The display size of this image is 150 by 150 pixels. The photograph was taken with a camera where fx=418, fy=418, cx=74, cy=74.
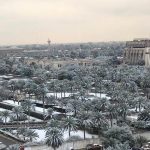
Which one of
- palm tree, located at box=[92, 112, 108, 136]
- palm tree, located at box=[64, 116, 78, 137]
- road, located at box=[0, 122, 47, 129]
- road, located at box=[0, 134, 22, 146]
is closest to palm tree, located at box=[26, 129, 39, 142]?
road, located at box=[0, 134, 22, 146]

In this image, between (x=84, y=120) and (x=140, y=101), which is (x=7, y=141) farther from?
(x=140, y=101)

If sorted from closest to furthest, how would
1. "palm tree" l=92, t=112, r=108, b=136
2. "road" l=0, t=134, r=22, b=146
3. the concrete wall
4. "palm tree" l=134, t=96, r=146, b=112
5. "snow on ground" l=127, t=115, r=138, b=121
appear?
the concrete wall → "road" l=0, t=134, r=22, b=146 → "palm tree" l=92, t=112, r=108, b=136 → "snow on ground" l=127, t=115, r=138, b=121 → "palm tree" l=134, t=96, r=146, b=112

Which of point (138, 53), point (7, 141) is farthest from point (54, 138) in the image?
point (138, 53)

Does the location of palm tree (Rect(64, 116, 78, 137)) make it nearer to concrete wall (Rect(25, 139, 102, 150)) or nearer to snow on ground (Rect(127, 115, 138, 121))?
concrete wall (Rect(25, 139, 102, 150))

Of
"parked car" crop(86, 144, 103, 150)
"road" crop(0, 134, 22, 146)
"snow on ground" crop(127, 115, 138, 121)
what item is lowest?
"road" crop(0, 134, 22, 146)

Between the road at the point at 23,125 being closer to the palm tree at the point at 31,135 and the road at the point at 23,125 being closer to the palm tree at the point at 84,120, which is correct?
the palm tree at the point at 31,135

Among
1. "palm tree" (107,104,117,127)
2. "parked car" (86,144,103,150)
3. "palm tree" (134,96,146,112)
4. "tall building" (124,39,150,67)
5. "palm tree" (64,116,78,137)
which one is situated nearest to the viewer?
"parked car" (86,144,103,150)

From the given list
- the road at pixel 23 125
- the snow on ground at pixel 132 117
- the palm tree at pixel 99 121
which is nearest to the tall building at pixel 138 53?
the snow on ground at pixel 132 117
